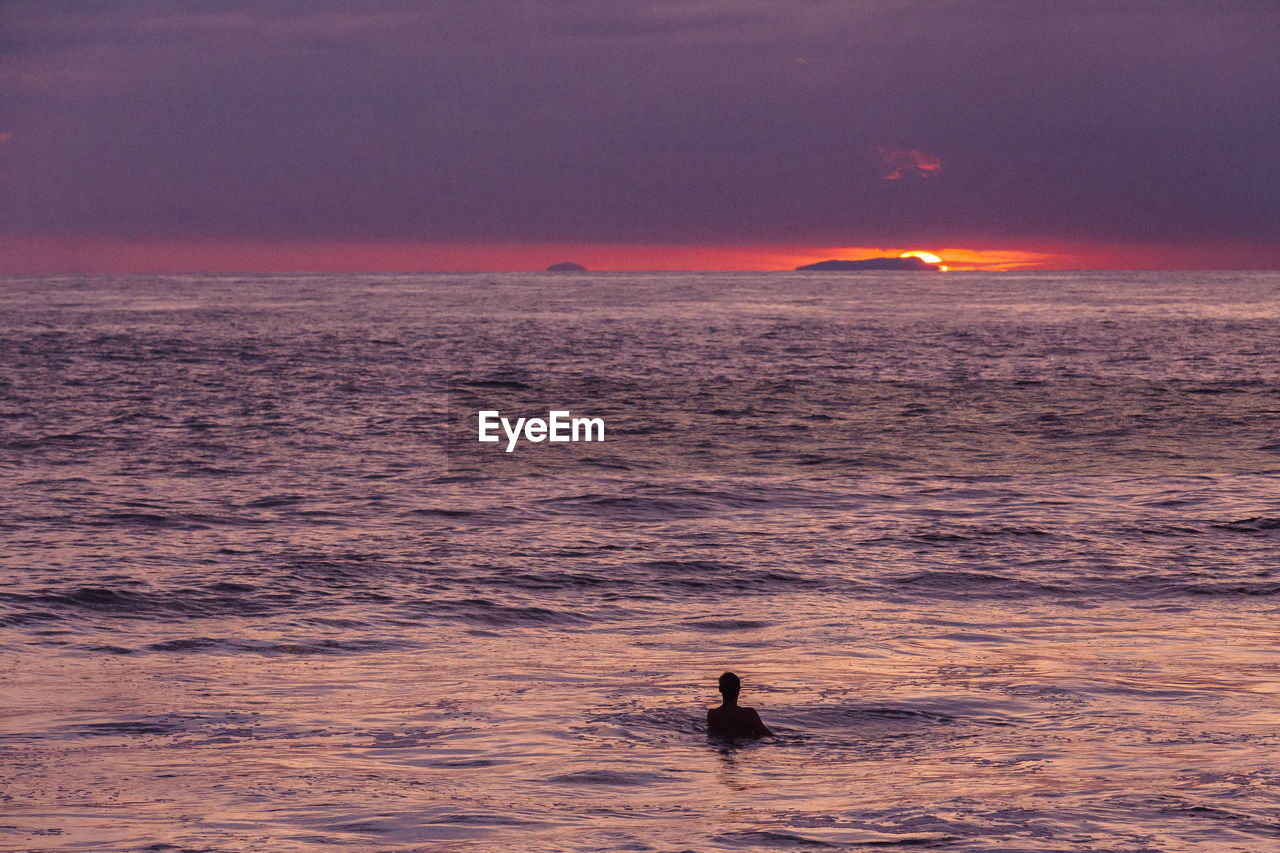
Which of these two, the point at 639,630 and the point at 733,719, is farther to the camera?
the point at 639,630

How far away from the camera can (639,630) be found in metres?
18.5

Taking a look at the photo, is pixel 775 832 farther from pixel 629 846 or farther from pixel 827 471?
pixel 827 471

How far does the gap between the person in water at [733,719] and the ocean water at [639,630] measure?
17 centimetres

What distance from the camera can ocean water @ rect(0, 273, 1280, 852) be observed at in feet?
36.8

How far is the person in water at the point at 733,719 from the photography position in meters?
13.1

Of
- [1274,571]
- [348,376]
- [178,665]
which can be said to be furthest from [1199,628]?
[348,376]

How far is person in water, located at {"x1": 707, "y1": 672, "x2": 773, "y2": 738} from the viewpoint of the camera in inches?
514

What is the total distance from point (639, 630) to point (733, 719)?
5.49 metres

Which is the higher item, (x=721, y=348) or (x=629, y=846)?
(x=721, y=348)

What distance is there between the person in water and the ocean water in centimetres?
17

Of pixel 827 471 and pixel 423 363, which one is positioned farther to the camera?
pixel 423 363

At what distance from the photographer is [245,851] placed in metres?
10.1

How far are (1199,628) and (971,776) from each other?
745cm

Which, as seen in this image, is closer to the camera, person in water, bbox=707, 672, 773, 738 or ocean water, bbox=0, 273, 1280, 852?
ocean water, bbox=0, 273, 1280, 852
